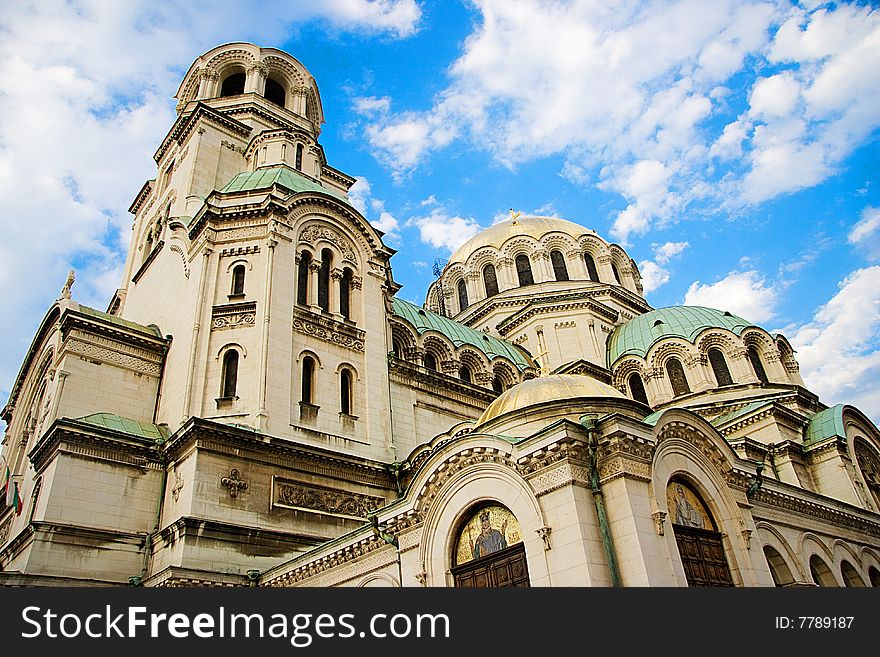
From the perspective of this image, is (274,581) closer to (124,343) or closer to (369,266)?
(124,343)

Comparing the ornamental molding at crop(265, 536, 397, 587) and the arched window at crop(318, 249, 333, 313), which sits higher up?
the arched window at crop(318, 249, 333, 313)

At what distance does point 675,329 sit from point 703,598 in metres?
28.2

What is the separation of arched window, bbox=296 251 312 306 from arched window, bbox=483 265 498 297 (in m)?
20.8

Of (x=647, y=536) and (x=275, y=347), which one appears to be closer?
(x=647, y=536)

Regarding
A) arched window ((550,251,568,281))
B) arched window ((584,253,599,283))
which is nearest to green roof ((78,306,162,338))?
arched window ((550,251,568,281))

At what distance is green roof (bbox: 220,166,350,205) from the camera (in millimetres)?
27583

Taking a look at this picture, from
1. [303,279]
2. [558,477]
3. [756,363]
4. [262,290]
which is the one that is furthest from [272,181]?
[756,363]

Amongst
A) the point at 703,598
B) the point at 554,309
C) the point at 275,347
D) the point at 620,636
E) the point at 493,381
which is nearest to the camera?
the point at 620,636

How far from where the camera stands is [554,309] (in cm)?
4150

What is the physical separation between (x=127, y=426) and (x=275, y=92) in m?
26.3

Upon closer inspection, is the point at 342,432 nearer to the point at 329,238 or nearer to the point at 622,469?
the point at 329,238

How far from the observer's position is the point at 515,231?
156 ft

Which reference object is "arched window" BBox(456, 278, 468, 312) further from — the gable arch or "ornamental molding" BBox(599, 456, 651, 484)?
"ornamental molding" BBox(599, 456, 651, 484)

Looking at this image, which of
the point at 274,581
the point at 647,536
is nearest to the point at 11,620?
the point at 274,581
